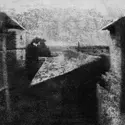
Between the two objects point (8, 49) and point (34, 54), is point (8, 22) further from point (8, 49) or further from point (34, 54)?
point (34, 54)

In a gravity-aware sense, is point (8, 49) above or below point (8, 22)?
below

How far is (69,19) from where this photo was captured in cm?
294

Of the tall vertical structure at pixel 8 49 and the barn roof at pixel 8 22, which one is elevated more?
the barn roof at pixel 8 22

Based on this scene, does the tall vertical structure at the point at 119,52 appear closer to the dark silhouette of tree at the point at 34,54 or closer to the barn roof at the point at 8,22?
the dark silhouette of tree at the point at 34,54

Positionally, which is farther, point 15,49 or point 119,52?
point 119,52

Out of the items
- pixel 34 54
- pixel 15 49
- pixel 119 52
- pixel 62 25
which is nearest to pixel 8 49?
pixel 15 49

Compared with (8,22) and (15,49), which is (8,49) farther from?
(8,22)

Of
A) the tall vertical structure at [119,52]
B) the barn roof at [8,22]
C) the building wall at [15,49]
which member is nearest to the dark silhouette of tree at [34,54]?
the building wall at [15,49]

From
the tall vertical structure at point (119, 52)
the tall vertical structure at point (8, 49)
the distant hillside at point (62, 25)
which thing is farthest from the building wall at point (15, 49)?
the tall vertical structure at point (119, 52)

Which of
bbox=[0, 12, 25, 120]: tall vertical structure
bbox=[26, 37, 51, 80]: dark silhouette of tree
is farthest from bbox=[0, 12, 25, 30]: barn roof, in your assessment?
bbox=[26, 37, 51, 80]: dark silhouette of tree

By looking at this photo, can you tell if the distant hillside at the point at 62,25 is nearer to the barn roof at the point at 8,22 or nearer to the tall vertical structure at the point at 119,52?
the barn roof at the point at 8,22

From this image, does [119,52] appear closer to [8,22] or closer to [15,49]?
[15,49]

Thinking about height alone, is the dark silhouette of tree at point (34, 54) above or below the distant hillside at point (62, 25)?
below

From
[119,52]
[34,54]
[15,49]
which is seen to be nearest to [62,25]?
[34,54]
